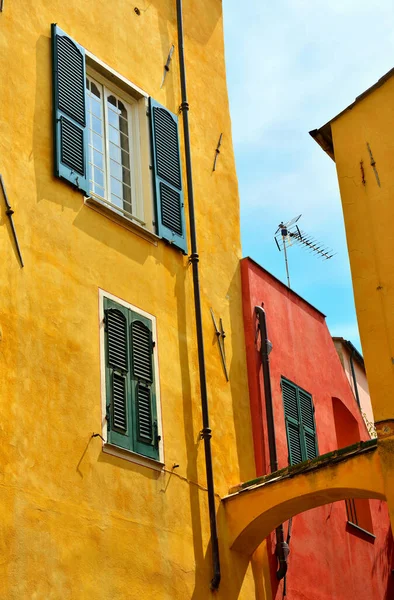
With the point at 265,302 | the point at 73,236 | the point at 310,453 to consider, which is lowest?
the point at 310,453

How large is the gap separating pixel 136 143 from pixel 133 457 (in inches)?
168

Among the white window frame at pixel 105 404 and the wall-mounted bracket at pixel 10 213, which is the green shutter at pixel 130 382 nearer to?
the white window frame at pixel 105 404

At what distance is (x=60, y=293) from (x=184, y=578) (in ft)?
10.4

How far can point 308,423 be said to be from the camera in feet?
46.1

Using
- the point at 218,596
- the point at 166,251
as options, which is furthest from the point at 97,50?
the point at 218,596

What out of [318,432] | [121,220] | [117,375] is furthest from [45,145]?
[318,432]

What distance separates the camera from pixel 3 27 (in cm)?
1170

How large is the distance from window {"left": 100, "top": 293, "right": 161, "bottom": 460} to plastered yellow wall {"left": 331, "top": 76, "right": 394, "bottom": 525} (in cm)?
232

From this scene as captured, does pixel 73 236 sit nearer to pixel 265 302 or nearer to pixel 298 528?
pixel 265 302

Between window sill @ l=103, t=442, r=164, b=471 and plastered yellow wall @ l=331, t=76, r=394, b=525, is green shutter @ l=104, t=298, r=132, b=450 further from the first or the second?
plastered yellow wall @ l=331, t=76, r=394, b=525

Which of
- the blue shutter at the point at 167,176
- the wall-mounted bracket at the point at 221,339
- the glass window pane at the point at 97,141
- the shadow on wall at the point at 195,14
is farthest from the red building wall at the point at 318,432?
the shadow on wall at the point at 195,14

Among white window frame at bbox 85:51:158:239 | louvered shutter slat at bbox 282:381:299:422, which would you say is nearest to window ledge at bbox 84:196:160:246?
white window frame at bbox 85:51:158:239

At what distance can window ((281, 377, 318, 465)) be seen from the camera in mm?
13516

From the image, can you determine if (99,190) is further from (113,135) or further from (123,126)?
(123,126)
